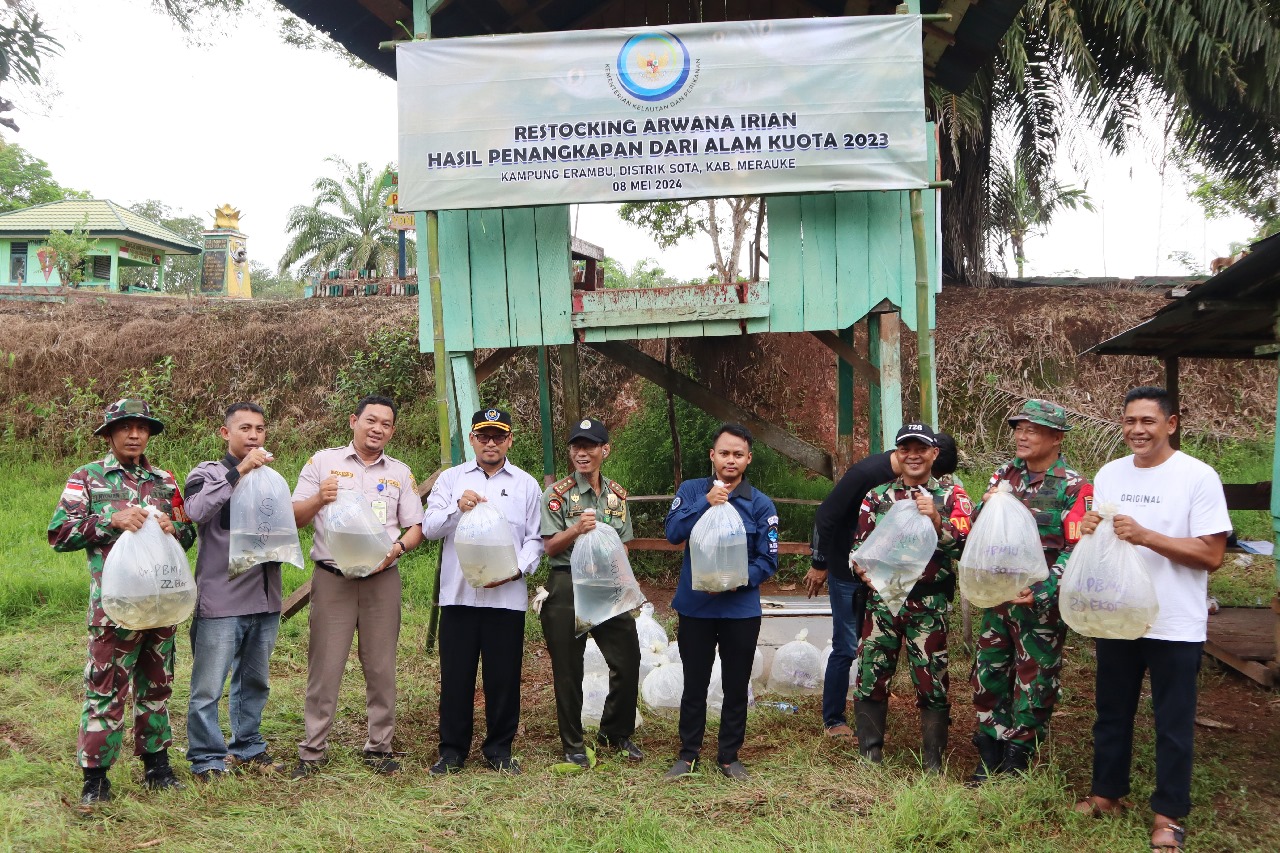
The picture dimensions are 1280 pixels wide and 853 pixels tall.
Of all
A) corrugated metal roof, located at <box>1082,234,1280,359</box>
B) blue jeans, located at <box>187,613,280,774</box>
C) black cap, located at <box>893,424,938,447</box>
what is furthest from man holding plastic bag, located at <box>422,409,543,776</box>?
corrugated metal roof, located at <box>1082,234,1280,359</box>

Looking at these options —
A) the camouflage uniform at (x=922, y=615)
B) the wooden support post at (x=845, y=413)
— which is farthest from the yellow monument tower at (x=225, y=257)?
the camouflage uniform at (x=922, y=615)

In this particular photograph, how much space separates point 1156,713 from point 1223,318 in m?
3.40

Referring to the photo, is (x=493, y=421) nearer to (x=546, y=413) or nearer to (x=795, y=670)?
(x=795, y=670)

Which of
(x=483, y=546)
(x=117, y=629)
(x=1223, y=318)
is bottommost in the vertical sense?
(x=117, y=629)

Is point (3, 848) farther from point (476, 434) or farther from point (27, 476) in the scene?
point (27, 476)

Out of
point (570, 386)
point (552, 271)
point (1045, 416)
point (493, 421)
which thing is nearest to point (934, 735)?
point (1045, 416)

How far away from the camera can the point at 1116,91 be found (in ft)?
42.1

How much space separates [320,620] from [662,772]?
175cm

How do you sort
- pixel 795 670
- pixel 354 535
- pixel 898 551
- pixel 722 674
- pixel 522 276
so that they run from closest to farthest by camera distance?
1. pixel 898 551
2. pixel 354 535
3. pixel 722 674
4. pixel 795 670
5. pixel 522 276

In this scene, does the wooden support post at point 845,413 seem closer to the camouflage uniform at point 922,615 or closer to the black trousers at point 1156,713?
the camouflage uniform at point 922,615

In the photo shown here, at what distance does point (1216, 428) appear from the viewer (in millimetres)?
11555

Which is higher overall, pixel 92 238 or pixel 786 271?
pixel 92 238

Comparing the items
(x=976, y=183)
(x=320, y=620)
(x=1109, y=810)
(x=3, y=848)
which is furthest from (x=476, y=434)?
(x=976, y=183)

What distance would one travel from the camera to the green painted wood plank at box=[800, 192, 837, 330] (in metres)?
6.53
